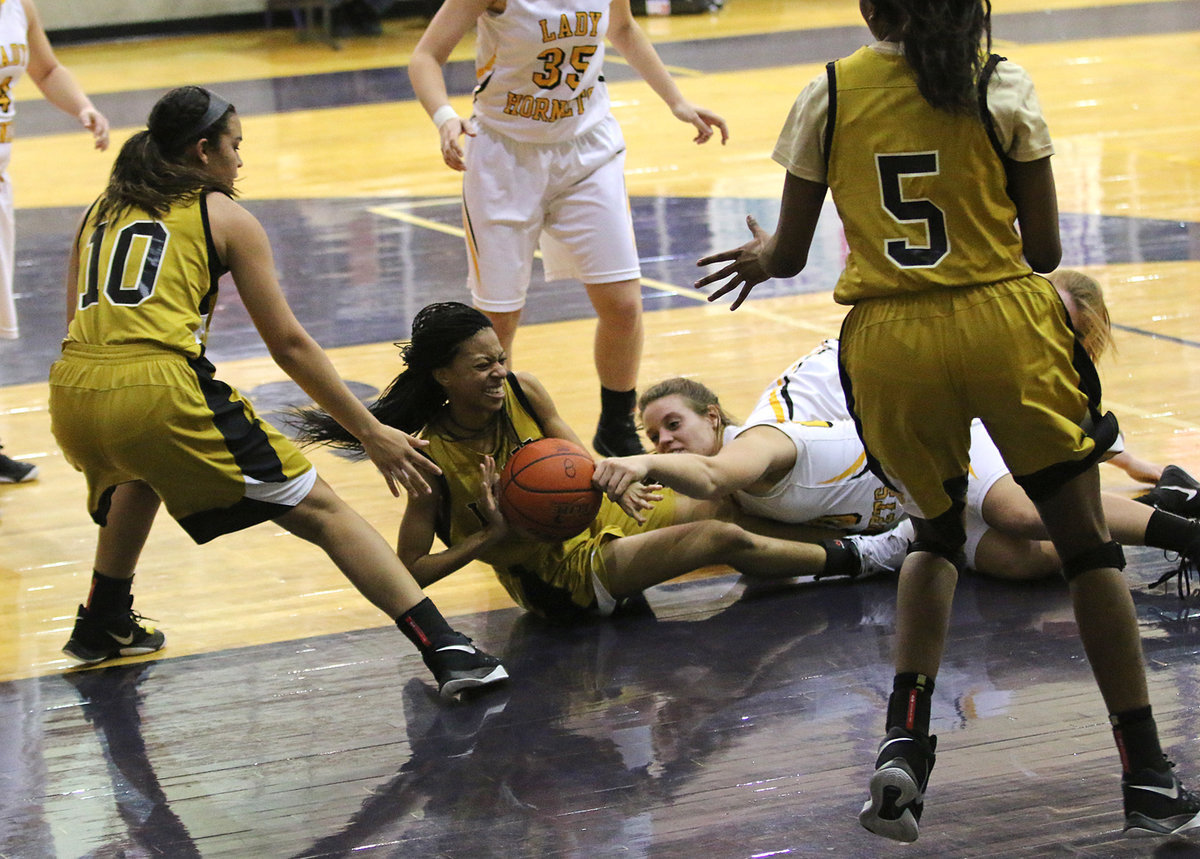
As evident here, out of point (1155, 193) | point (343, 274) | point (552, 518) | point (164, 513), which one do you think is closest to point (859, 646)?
point (552, 518)

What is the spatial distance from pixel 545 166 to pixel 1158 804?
119 inches

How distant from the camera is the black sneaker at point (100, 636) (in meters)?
3.91

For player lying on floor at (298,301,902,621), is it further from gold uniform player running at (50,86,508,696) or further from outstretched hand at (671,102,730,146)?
outstretched hand at (671,102,730,146)

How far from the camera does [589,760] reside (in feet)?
10.6

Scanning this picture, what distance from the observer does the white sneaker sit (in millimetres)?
4094

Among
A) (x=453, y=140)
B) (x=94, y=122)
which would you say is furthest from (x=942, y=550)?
(x=94, y=122)

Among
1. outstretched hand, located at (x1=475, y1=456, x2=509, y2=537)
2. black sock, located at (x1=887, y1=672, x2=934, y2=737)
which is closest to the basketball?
outstretched hand, located at (x1=475, y1=456, x2=509, y2=537)

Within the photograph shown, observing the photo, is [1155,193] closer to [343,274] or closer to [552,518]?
[343,274]

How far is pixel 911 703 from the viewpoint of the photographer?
281cm

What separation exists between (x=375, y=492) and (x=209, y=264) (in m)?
1.69

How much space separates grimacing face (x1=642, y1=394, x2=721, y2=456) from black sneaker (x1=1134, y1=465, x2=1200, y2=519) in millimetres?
1199

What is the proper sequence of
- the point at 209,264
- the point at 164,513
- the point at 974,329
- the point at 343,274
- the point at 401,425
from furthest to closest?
1. the point at 343,274
2. the point at 164,513
3. the point at 401,425
4. the point at 209,264
5. the point at 974,329

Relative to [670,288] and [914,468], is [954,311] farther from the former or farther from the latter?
[670,288]

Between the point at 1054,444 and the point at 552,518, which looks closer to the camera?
the point at 1054,444
